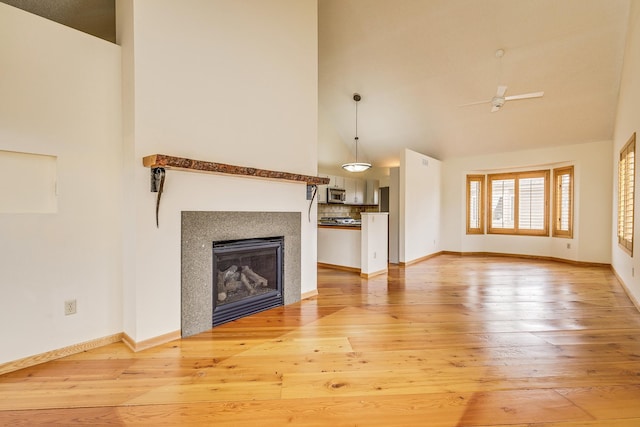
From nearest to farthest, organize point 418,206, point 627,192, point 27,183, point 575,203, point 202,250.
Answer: point 27,183, point 202,250, point 627,192, point 575,203, point 418,206

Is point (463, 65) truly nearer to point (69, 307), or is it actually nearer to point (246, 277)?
point (246, 277)

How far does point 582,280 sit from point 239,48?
20.4ft

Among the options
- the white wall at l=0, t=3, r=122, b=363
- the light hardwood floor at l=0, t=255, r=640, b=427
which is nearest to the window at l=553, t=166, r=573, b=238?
the light hardwood floor at l=0, t=255, r=640, b=427

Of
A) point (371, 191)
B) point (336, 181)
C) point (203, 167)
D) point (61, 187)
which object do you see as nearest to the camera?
point (61, 187)

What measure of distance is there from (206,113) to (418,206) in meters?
5.19

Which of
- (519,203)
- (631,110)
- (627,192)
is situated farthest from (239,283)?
(519,203)

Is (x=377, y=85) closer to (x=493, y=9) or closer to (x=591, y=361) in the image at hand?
(x=493, y=9)

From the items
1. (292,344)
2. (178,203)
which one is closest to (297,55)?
(178,203)

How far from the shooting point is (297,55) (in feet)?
12.5

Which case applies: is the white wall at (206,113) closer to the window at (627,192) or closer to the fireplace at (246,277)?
the fireplace at (246,277)

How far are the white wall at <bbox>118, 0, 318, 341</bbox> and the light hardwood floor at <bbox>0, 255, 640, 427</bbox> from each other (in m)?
0.58

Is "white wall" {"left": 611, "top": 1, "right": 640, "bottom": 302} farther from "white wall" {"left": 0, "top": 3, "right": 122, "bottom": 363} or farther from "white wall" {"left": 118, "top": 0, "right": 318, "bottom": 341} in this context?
"white wall" {"left": 0, "top": 3, "right": 122, "bottom": 363}

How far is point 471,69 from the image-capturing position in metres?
5.20

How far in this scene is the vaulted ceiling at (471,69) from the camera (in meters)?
4.30
